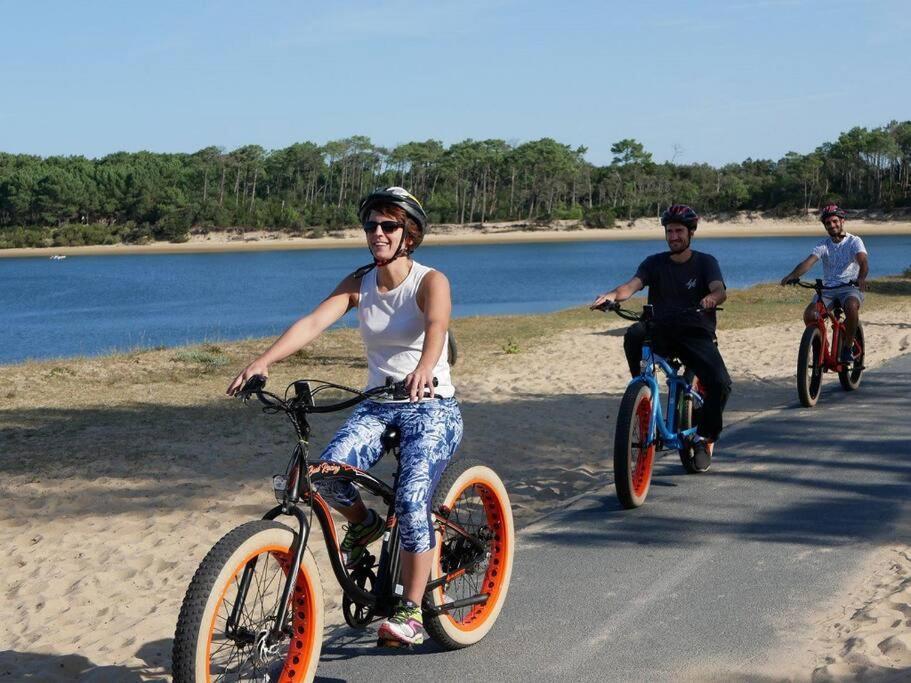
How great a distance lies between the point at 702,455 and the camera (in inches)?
325

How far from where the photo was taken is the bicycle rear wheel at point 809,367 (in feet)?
36.1

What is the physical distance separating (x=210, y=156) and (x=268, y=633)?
462 feet

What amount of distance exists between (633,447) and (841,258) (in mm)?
5377

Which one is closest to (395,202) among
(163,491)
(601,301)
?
(601,301)

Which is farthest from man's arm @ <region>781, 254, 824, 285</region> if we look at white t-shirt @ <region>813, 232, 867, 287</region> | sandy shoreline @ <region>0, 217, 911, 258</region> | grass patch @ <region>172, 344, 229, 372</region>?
sandy shoreline @ <region>0, 217, 911, 258</region>

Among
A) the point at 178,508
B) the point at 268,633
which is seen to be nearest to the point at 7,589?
the point at 178,508

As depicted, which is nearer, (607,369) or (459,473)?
(459,473)

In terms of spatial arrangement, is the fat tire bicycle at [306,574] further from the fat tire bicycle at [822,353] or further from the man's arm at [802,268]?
the man's arm at [802,268]

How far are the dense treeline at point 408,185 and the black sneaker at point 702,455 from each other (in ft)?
376

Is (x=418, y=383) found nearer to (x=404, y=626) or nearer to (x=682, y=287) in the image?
(x=404, y=626)

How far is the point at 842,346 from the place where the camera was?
464 inches

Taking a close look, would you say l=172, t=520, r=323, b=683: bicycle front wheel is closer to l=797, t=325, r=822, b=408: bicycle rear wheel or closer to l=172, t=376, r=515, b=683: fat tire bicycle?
l=172, t=376, r=515, b=683: fat tire bicycle

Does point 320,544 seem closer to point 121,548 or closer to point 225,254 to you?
point 121,548

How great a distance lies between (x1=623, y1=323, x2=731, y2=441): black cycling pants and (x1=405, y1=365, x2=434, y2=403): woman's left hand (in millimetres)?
3903
